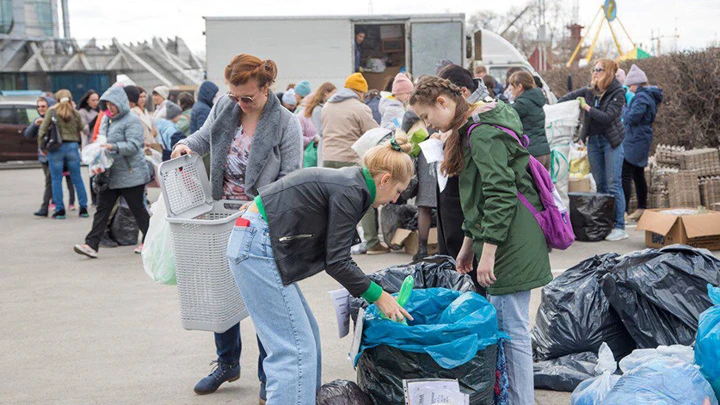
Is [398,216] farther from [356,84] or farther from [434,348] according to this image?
[434,348]

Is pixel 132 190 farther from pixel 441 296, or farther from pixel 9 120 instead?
pixel 9 120

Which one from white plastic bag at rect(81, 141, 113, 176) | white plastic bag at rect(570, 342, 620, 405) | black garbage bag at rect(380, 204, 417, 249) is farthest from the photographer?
Result: black garbage bag at rect(380, 204, 417, 249)

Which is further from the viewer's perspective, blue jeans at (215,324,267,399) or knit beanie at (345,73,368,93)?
knit beanie at (345,73,368,93)

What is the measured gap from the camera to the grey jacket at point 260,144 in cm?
393

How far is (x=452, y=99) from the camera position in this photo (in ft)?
11.1

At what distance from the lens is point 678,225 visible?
7141 mm

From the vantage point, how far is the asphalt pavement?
438 cm

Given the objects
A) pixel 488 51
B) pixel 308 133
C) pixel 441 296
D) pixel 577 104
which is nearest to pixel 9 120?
pixel 488 51

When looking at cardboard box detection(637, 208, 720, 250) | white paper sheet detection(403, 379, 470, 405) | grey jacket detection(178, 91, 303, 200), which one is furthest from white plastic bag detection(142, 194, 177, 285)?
cardboard box detection(637, 208, 720, 250)

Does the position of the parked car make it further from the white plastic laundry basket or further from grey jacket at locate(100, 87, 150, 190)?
the white plastic laundry basket

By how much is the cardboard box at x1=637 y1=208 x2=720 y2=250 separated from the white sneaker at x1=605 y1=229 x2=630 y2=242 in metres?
0.76

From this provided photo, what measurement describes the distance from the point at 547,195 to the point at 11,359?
12.0 ft

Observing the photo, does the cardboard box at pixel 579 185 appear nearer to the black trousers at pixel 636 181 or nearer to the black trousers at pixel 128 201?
the black trousers at pixel 636 181

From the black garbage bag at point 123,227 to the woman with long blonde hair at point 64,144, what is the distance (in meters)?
2.36
